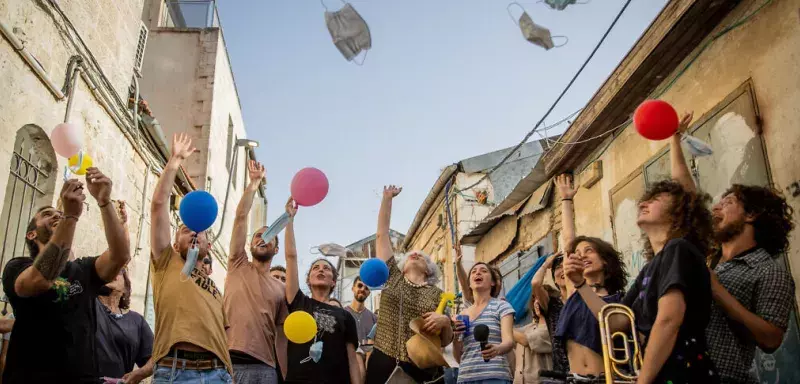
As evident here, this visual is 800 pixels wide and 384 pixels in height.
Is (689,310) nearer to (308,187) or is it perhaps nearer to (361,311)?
(308,187)

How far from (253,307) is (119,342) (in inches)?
46.8

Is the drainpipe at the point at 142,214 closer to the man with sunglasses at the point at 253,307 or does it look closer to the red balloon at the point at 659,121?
the man with sunglasses at the point at 253,307

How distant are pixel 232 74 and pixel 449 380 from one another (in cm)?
1337

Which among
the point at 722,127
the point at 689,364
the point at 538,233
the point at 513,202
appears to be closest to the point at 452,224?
the point at 513,202

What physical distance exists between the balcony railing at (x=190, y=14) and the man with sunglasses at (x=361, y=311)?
10593 mm

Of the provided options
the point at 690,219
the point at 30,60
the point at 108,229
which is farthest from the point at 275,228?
the point at 30,60

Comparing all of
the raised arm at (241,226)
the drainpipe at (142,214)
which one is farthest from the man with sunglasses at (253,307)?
the drainpipe at (142,214)

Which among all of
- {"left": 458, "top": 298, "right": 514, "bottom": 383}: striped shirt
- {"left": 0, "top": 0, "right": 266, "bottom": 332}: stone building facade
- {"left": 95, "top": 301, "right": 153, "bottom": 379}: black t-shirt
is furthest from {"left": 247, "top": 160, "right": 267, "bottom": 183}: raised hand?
{"left": 0, "top": 0, "right": 266, "bottom": 332}: stone building facade

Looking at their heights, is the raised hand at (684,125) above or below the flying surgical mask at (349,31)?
below

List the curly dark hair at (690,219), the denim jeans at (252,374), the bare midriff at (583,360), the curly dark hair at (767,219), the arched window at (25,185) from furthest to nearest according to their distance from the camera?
the arched window at (25,185) → the denim jeans at (252,374) → the bare midriff at (583,360) → the curly dark hair at (767,219) → the curly dark hair at (690,219)

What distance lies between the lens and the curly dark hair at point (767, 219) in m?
2.90

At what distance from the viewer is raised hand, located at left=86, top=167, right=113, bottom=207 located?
2971 mm

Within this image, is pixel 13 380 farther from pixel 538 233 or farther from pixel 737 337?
pixel 538 233

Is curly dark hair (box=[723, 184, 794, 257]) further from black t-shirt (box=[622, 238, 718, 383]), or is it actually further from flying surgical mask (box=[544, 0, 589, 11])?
flying surgical mask (box=[544, 0, 589, 11])
